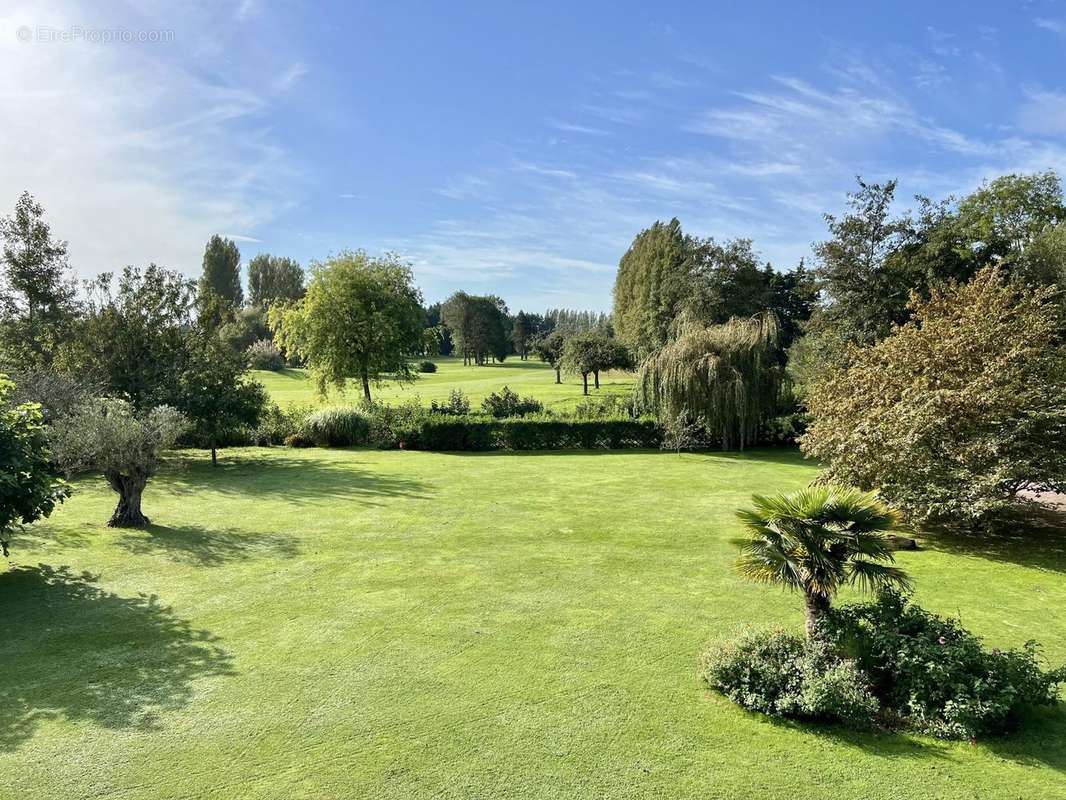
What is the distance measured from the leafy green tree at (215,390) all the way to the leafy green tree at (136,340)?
0.40 metres

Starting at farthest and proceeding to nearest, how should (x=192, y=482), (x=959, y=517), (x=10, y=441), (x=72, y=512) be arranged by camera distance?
(x=192, y=482) < (x=72, y=512) < (x=959, y=517) < (x=10, y=441)

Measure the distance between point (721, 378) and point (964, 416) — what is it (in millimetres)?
10907

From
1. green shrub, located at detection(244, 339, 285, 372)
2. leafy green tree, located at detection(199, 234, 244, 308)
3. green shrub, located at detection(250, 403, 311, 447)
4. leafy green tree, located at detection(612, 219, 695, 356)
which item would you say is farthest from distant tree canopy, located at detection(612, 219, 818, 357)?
leafy green tree, located at detection(199, 234, 244, 308)

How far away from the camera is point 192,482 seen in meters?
17.2

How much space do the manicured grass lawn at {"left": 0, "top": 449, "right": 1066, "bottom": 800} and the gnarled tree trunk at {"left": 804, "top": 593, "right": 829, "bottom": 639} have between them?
0.91 metres

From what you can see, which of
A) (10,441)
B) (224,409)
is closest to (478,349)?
(224,409)

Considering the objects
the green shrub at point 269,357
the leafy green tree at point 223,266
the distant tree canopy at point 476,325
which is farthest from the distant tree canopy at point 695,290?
the leafy green tree at point 223,266

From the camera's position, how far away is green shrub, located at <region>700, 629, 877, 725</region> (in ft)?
17.5

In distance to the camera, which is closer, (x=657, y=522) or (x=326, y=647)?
(x=326, y=647)

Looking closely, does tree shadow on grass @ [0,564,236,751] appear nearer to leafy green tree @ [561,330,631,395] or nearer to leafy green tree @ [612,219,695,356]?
leafy green tree @ [612,219,695,356]

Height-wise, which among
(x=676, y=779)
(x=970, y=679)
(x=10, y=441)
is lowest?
(x=676, y=779)

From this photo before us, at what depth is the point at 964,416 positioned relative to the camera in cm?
1105

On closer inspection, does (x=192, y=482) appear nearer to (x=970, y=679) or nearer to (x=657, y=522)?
(x=657, y=522)

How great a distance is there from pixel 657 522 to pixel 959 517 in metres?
5.78
